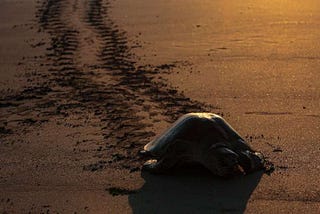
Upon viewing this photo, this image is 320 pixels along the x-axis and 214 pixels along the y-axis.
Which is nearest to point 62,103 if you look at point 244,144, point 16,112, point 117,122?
point 16,112

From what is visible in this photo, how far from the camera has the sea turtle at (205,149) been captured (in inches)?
139

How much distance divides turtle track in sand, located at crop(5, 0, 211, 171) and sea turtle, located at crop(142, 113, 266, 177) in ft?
0.86

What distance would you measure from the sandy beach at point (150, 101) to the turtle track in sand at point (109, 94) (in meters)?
0.01

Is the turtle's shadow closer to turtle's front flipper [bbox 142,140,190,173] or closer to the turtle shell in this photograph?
turtle's front flipper [bbox 142,140,190,173]

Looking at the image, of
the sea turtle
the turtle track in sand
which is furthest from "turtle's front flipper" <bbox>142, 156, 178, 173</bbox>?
the turtle track in sand

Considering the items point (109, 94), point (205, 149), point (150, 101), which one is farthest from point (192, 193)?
point (109, 94)

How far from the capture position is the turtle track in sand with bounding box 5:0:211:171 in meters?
4.28

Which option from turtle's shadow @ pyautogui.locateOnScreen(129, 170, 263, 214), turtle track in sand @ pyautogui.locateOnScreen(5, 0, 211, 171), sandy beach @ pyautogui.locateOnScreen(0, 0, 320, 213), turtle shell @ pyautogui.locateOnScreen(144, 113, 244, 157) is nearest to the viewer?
turtle's shadow @ pyautogui.locateOnScreen(129, 170, 263, 214)

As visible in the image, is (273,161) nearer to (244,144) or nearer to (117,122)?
(244,144)

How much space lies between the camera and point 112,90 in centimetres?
554

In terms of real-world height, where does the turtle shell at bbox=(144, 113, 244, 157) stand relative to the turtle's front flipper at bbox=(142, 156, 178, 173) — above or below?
above

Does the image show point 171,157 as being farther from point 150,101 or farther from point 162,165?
point 150,101

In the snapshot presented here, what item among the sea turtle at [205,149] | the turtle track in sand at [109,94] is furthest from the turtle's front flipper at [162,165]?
the turtle track in sand at [109,94]

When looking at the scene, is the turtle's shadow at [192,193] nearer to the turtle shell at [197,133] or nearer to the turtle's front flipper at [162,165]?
the turtle's front flipper at [162,165]
